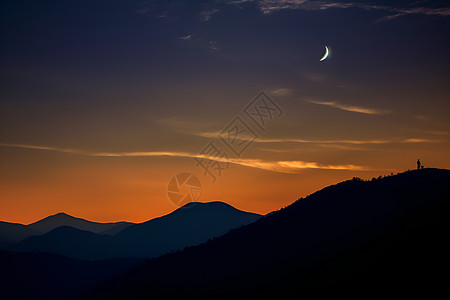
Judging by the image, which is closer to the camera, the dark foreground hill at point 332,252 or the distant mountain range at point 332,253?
the distant mountain range at point 332,253

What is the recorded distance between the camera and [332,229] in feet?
365

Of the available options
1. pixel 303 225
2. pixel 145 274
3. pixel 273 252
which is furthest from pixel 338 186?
pixel 145 274

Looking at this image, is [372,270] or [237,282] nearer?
[372,270]

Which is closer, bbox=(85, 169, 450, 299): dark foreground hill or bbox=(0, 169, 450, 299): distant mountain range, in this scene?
bbox=(0, 169, 450, 299): distant mountain range

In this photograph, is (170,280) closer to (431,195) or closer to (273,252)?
(273,252)

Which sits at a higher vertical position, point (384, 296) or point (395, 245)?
point (395, 245)

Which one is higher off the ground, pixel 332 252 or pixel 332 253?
pixel 332 252

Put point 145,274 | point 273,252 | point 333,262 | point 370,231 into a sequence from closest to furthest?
point 333,262
point 370,231
point 273,252
point 145,274

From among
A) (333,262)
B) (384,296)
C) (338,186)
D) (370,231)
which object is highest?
(338,186)

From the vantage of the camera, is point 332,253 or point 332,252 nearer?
point 332,253

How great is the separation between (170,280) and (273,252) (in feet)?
109

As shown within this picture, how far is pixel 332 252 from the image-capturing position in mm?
95812

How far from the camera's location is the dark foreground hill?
2814 inches

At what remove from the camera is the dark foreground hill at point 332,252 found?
71.5 meters
